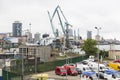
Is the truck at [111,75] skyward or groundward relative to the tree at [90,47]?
groundward

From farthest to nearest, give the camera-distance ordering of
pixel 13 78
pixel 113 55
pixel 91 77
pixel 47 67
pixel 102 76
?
pixel 113 55 → pixel 47 67 → pixel 102 76 → pixel 91 77 → pixel 13 78

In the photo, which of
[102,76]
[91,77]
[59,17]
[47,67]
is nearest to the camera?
[91,77]

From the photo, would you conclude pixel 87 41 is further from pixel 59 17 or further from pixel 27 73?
pixel 59 17

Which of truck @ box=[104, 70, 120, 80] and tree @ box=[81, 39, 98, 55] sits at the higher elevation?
tree @ box=[81, 39, 98, 55]

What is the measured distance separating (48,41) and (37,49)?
84.8 m

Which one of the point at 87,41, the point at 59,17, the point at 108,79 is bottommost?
the point at 108,79

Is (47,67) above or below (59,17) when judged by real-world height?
below

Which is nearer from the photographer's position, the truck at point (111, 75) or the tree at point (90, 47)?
the truck at point (111, 75)

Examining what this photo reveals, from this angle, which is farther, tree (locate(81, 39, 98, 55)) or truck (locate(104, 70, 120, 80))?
tree (locate(81, 39, 98, 55))

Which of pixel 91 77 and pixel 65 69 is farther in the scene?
pixel 65 69

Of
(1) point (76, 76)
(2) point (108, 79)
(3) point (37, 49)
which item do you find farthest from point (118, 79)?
(3) point (37, 49)

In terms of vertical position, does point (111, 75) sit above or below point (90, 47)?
below

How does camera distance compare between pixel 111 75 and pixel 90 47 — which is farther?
pixel 90 47

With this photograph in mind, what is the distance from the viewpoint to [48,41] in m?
169
